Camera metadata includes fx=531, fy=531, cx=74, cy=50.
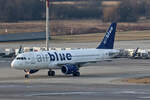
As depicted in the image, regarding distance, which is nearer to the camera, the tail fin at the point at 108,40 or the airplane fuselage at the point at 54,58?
the airplane fuselage at the point at 54,58

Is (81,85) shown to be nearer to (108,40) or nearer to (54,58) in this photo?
(54,58)

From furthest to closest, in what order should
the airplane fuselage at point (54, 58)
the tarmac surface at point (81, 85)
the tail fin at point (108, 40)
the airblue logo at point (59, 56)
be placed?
the tail fin at point (108, 40), the airblue logo at point (59, 56), the airplane fuselage at point (54, 58), the tarmac surface at point (81, 85)

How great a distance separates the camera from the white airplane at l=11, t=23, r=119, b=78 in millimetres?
53969

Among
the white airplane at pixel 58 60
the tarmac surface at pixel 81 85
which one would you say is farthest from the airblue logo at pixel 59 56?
the tarmac surface at pixel 81 85

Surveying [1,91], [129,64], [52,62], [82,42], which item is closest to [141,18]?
[82,42]

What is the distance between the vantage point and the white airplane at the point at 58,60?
2125 inches

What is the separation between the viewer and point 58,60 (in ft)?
183

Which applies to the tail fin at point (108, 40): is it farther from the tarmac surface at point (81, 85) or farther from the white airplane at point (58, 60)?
the tarmac surface at point (81, 85)

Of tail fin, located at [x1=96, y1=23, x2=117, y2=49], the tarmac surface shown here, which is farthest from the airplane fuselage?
the tarmac surface

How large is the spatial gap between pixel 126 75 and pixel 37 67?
31.3 feet

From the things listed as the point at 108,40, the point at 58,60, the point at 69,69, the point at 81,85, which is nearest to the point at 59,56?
the point at 58,60

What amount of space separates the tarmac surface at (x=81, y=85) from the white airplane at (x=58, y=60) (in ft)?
3.39

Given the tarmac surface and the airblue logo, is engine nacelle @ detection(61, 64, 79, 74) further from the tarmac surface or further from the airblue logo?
the airblue logo

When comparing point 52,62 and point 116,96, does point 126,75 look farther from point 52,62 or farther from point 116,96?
point 116,96
